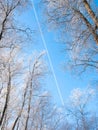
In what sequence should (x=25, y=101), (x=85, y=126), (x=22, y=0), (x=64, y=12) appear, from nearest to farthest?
(x=64, y=12), (x=22, y=0), (x=25, y=101), (x=85, y=126)

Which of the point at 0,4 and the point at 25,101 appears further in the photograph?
the point at 25,101

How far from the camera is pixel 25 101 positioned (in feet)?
83.9

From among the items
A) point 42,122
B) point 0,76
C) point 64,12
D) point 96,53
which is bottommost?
point 42,122

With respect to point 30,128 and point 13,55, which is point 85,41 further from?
point 30,128

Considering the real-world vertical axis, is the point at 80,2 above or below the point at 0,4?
above

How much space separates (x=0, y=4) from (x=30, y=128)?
2715 cm

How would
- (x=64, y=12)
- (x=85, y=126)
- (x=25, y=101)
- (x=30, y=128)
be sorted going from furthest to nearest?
(x=85, y=126) < (x=30, y=128) < (x=25, y=101) < (x=64, y=12)

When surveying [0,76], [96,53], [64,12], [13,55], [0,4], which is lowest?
[0,76]

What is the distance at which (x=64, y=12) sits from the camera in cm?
1237

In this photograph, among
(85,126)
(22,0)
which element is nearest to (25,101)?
(22,0)

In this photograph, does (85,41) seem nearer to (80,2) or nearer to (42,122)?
(80,2)

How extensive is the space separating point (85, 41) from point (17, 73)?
1005 cm

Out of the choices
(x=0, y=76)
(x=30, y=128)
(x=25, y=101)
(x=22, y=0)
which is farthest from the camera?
(x=30, y=128)

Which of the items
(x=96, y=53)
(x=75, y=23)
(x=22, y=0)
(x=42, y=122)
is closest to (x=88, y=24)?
(x=75, y=23)
